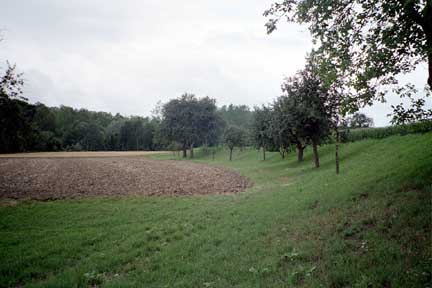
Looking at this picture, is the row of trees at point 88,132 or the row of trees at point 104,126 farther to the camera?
the row of trees at point 88,132

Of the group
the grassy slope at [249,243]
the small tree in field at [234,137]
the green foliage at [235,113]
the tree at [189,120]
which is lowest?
the grassy slope at [249,243]

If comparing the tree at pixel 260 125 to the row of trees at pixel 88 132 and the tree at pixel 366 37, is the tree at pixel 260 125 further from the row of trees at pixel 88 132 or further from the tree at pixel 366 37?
the row of trees at pixel 88 132

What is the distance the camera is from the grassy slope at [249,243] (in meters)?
4.95

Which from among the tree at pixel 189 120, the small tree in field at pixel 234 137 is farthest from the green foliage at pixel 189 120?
the small tree in field at pixel 234 137

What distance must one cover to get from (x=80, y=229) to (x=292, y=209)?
8658mm

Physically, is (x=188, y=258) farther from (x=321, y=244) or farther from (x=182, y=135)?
(x=182, y=135)

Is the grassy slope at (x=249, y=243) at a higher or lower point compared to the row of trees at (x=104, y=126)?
lower

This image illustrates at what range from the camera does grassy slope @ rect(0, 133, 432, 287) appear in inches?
195

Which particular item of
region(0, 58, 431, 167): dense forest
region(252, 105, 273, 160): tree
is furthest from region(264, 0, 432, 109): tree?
region(252, 105, 273, 160): tree

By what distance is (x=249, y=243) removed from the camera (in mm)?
7254

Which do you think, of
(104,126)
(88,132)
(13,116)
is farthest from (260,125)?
(104,126)

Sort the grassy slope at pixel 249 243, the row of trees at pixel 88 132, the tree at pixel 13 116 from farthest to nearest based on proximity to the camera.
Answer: the row of trees at pixel 88 132, the tree at pixel 13 116, the grassy slope at pixel 249 243

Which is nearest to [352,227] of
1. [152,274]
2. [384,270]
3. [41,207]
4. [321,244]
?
[321,244]

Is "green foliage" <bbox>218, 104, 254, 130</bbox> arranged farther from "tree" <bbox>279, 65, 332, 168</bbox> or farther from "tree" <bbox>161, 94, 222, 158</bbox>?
"tree" <bbox>279, 65, 332, 168</bbox>
